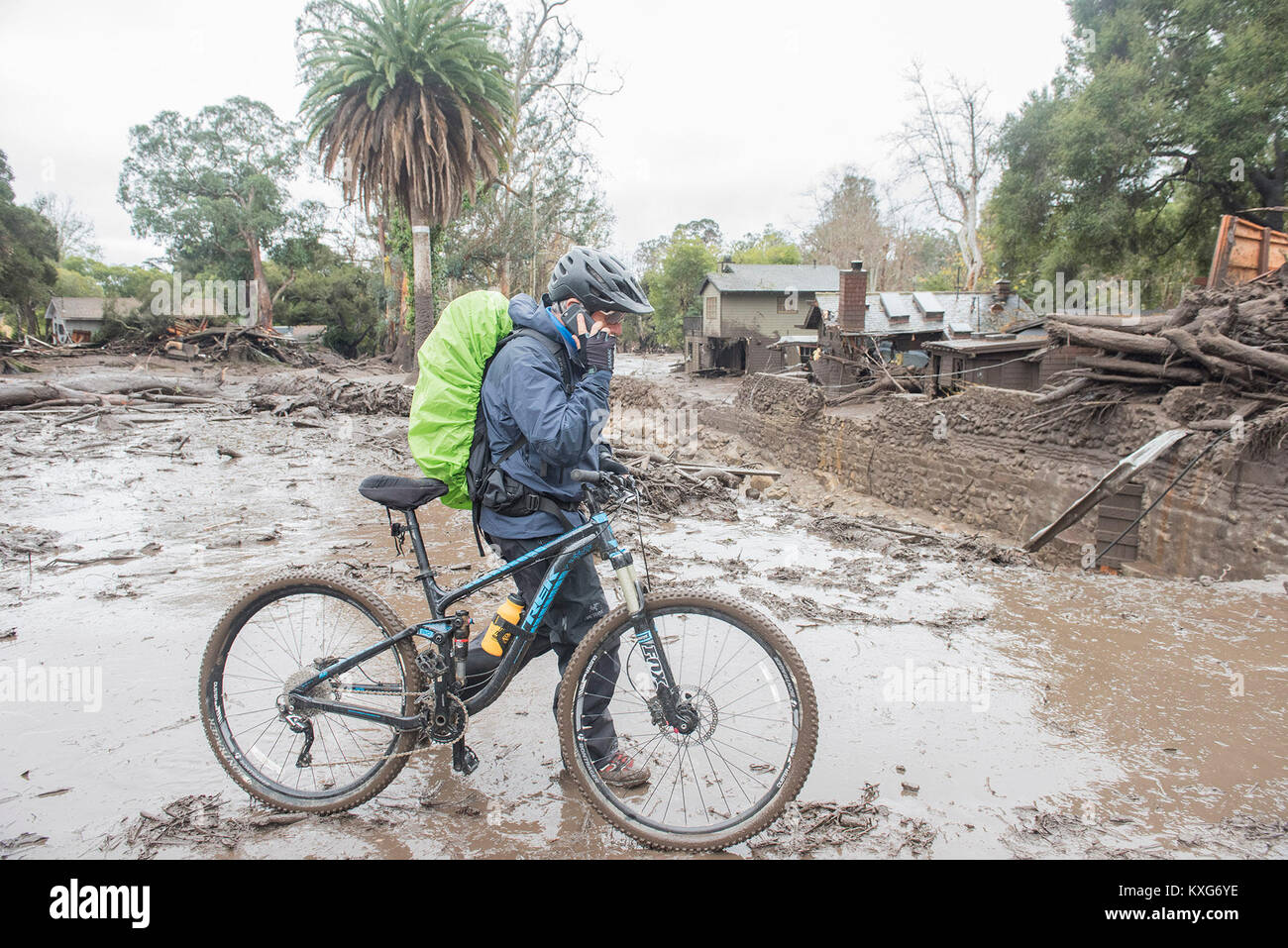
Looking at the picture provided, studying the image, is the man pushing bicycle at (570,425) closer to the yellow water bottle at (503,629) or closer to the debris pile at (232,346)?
the yellow water bottle at (503,629)

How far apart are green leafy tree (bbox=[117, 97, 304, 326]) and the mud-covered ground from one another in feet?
135

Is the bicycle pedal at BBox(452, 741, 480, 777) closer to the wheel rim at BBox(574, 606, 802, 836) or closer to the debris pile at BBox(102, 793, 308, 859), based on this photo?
the wheel rim at BBox(574, 606, 802, 836)

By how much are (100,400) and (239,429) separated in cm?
481

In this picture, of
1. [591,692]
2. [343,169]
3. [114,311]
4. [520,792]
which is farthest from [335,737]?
[114,311]

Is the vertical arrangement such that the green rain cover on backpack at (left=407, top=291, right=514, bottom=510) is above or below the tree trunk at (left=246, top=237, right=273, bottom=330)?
below

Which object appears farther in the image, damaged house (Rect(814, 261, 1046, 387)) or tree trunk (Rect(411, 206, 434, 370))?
tree trunk (Rect(411, 206, 434, 370))

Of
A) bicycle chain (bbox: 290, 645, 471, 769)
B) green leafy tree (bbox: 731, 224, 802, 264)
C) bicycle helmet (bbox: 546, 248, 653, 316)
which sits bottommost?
bicycle chain (bbox: 290, 645, 471, 769)

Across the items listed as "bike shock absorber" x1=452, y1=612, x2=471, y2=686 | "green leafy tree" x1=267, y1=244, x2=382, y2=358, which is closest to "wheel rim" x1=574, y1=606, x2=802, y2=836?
"bike shock absorber" x1=452, y1=612, x2=471, y2=686

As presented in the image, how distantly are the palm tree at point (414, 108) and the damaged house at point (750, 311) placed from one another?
20366 mm

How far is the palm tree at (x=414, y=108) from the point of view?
24031mm

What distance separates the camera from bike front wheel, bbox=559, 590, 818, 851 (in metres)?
2.54

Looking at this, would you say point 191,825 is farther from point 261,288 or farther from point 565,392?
point 261,288

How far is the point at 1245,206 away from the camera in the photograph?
878 inches

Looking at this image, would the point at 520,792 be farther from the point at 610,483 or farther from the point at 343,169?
the point at 343,169
